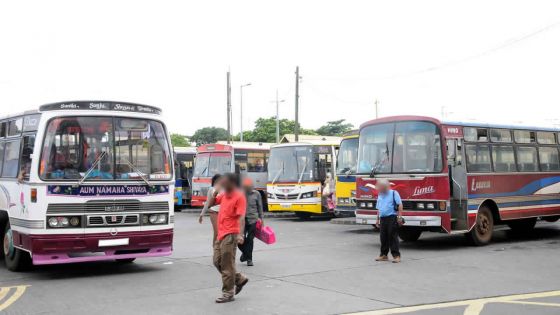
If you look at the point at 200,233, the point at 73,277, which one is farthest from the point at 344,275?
the point at 200,233

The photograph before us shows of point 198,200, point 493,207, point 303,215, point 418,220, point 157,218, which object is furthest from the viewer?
point 198,200

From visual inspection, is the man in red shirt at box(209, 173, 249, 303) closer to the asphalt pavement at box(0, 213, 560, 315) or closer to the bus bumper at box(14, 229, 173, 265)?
the asphalt pavement at box(0, 213, 560, 315)

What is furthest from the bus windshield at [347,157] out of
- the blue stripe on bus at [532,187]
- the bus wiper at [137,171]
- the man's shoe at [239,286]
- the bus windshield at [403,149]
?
the man's shoe at [239,286]

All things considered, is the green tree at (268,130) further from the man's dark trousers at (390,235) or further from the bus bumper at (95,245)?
the bus bumper at (95,245)

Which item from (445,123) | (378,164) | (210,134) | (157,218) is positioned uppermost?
(210,134)

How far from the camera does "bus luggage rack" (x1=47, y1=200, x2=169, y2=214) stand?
32.1 feet

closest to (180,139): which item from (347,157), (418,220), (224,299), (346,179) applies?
(347,157)

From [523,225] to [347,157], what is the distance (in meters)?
5.98

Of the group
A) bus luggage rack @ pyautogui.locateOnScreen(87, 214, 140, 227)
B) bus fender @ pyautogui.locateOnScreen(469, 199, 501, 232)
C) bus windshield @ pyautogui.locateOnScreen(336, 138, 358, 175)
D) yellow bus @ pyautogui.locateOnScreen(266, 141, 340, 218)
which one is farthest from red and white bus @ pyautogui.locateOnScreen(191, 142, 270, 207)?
bus luggage rack @ pyautogui.locateOnScreen(87, 214, 140, 227)

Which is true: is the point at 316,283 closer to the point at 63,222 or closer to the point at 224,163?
the point at 63,222

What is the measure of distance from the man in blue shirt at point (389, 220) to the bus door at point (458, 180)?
92.8 inches

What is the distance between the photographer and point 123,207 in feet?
33.8

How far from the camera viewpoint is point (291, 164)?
76.4 feet

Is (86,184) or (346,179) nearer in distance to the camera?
(86,184)
